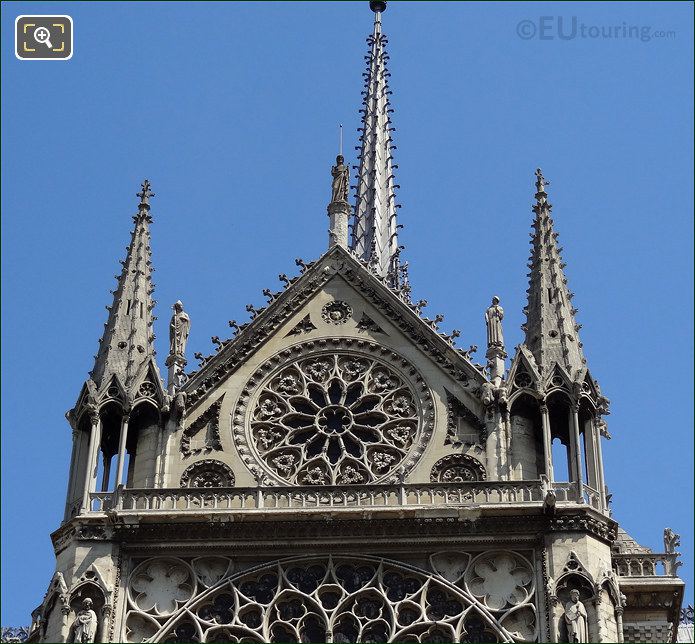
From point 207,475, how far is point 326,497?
Result: 2.11 m

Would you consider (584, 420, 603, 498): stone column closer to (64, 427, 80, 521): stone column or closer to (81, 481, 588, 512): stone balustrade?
(81, 481, 588, 512): stone balustrade

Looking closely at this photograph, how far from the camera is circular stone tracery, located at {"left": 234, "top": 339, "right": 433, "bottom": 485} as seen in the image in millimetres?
32562

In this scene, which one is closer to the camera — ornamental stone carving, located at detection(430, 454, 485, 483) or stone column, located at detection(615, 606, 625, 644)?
stone column, located at detection(615, 606, 625, 644)

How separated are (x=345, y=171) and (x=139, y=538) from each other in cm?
841

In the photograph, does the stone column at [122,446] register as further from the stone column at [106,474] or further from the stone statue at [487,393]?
the stone statue at [487,393]

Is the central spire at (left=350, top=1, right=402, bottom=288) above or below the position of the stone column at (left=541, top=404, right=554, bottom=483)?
above

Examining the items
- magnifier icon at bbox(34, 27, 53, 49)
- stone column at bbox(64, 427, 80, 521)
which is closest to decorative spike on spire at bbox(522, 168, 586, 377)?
stone column at bbox(64, 427, 80, 521)

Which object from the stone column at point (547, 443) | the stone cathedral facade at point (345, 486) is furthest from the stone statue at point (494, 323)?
the stone column at point (547, 443)

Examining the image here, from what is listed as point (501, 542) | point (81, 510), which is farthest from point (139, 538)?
point (501, 542)

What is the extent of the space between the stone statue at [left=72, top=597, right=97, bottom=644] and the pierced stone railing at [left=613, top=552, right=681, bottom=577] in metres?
7.95

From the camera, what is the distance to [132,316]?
114 feet

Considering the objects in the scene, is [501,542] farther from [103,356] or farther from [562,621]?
[103,356]

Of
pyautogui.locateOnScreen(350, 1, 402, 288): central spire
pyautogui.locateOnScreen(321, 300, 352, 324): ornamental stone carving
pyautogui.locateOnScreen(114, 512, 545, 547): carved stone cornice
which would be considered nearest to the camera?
pyautogui.locateOnScreen(114, 512, 545, 547): carved stone cornice

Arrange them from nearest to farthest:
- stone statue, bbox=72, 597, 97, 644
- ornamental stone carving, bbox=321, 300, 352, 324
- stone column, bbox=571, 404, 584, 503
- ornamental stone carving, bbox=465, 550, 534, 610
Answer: stone statue, bbox=72, 597, 97, 644 < ornamental stone carving, bbox=465, 550, 534, 610 < stone column, bbox=571, 404, 584, 503 < ornamental stone carving, bbox=321, 300, 352, 324
